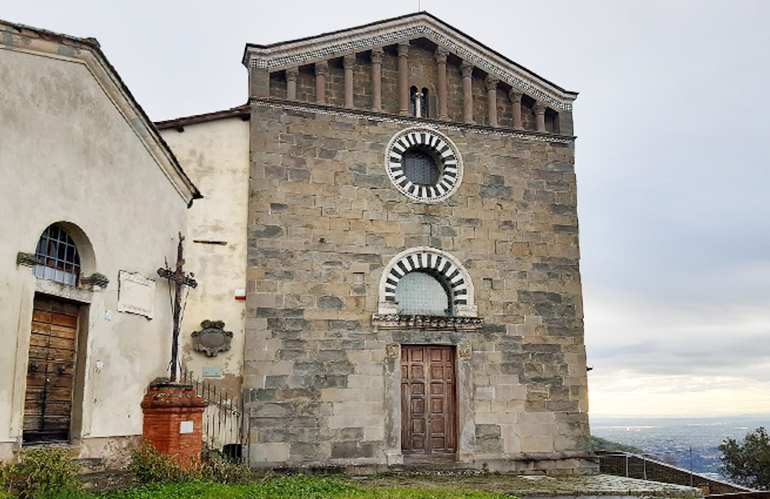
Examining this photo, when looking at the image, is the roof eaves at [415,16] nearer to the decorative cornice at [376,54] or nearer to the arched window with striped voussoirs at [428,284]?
the decorative cornice at [376,54]

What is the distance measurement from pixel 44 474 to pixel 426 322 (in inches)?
343

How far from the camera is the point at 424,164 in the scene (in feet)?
54.6

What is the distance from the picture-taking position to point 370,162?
625 inches

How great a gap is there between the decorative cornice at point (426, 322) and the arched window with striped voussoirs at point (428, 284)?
0.62 feet

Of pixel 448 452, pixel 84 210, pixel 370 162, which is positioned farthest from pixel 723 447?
pixel 84 210

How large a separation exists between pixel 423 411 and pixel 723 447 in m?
14.0

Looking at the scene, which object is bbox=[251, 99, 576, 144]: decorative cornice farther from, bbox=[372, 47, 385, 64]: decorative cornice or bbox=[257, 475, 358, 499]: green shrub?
bbox=[257, 475, 358, 499]: green shrub

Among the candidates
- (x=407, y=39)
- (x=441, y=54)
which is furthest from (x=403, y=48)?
(x=441, y=54)

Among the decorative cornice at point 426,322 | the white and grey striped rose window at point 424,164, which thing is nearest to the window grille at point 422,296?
the decorative cornice at point 426,322

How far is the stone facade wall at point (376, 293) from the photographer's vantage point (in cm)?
1452

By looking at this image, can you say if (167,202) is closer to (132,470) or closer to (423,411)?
(132,470)

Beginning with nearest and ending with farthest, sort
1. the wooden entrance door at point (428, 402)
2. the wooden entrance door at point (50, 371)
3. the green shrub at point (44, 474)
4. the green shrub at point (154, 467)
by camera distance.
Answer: the green shrub at point (44, 474) → the wooden entrance door at point (50, 371) → the green shrub at point (154, 467) → the wooden entrance door at point (428, 402)

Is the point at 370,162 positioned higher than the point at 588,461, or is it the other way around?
the point at 370,162

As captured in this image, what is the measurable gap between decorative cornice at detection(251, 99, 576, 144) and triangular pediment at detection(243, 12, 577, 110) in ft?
2.58
